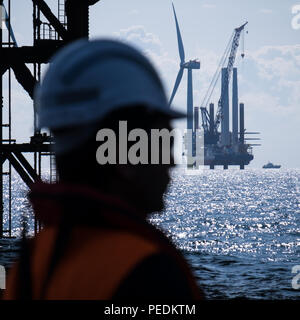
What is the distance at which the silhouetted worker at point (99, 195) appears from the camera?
161cm

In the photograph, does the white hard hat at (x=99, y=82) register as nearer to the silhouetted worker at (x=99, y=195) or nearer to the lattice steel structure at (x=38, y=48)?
the silhouetted worker at (x=99, y=195)

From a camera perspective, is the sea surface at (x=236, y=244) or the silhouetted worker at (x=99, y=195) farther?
the sea surface at (x=236, y=244)

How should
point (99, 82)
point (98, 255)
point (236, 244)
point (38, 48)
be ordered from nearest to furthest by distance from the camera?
point (98, 255) < point (99, 82) < point (38, 48) < point (236, 244)

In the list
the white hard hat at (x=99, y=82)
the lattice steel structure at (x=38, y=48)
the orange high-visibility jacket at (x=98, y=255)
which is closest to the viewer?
the orange high-visibility jacket at (x=98, y=255)

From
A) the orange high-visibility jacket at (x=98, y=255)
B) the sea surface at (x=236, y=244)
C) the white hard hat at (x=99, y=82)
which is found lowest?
the sea surface at (x=236, y=244)

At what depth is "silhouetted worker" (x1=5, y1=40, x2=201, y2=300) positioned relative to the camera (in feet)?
5.29

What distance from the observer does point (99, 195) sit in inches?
68.6

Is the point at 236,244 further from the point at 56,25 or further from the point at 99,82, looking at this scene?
the point at 99,82

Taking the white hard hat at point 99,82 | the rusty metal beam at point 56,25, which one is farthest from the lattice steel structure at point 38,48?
the white hard hat at point 99,82

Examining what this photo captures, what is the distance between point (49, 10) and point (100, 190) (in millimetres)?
22707

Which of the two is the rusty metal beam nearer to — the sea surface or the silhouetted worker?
the sea surface

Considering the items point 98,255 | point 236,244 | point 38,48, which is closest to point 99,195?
point 98,255

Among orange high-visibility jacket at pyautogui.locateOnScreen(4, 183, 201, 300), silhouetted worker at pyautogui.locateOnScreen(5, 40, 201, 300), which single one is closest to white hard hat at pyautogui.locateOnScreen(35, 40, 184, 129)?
silhouetted worker at pyautogui.locateOnScreen(5, 40, 201, 300)
